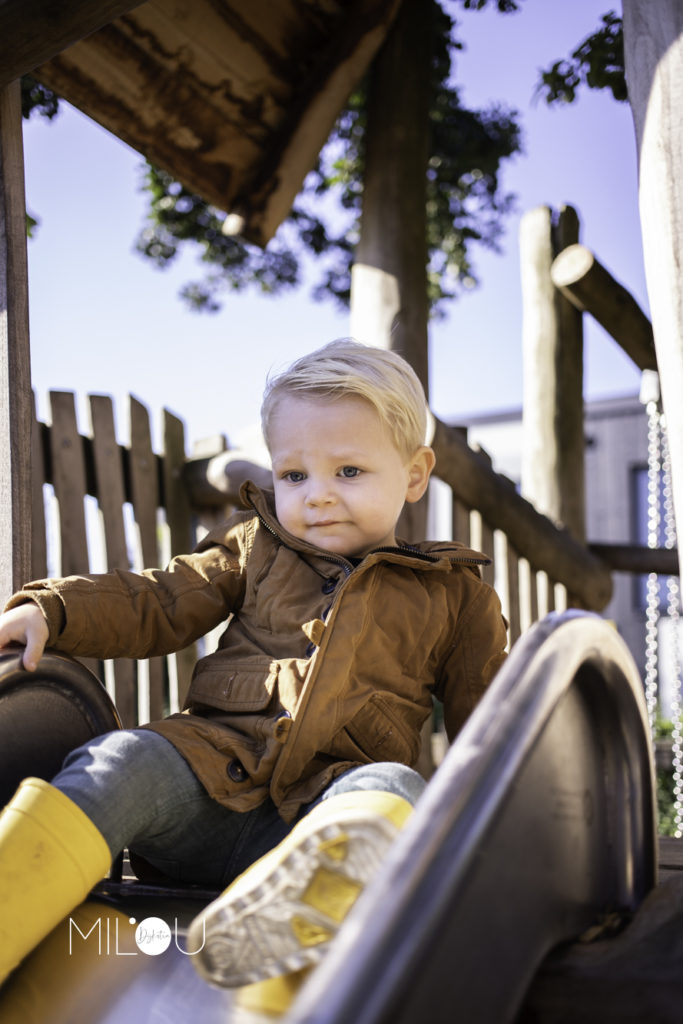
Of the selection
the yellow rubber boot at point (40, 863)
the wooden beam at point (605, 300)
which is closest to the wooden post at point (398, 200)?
the wooden beam at point (605, 300)

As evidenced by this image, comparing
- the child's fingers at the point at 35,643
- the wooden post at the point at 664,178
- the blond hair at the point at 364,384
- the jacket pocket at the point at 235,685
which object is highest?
the wooden post at the point at 664,178

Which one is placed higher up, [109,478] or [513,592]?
[109,478]

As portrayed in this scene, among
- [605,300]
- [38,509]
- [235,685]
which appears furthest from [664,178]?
[605,300]

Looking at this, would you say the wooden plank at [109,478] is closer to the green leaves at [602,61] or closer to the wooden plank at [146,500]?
the wooden plank at [146,500]

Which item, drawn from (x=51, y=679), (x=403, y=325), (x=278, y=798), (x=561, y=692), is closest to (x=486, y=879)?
(x=561, y=692)

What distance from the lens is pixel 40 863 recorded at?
1.15m

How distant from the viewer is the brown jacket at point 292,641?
154 centimetres

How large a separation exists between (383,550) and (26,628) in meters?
0.62

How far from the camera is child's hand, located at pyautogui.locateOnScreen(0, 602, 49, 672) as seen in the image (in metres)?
1.57

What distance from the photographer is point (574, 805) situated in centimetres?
114

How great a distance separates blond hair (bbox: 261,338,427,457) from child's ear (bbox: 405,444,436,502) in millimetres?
36

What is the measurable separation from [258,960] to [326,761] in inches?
22.8

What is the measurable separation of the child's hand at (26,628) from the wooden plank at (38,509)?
1112 millimetres

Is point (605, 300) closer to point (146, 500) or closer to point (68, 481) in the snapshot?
point (146, 500)
